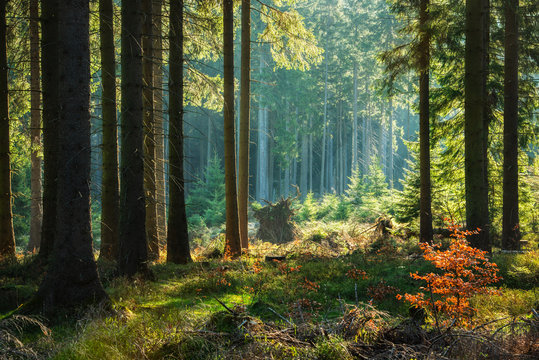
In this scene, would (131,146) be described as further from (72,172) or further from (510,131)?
(510,131)

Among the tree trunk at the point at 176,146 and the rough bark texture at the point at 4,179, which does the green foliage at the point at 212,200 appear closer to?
the rough bark texture at the point at 4,179

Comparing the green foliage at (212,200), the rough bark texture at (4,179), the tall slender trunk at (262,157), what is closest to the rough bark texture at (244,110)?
the rough bark texture at (4,179)

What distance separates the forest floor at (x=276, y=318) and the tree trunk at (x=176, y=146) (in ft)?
2.44

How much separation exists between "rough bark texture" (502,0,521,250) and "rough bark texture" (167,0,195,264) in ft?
31.1

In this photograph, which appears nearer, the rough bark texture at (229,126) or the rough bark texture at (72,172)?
the rough bark texture at (72,172)

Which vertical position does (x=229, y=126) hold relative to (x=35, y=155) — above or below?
above

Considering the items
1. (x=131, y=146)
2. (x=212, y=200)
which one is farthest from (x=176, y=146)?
(x=212, y=200)

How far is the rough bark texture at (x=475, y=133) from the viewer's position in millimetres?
9477

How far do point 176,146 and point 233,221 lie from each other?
3.02 meters

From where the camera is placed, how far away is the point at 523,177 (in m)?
14.9

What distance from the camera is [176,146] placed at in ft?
33.7

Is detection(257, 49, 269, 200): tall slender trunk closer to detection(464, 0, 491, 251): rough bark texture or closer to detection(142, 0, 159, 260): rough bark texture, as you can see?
detection(142, 0, 159, 260): rough bark texture

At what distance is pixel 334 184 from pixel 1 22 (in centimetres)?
4760

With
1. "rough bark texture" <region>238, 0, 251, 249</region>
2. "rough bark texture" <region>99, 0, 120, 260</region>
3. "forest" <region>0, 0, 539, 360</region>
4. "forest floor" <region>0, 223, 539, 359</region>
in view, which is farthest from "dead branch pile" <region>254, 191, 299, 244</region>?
"rough bark texture" <region>99, 0, 120, 260</region>
